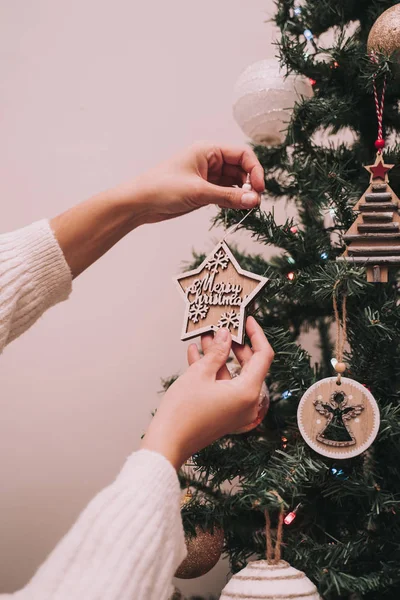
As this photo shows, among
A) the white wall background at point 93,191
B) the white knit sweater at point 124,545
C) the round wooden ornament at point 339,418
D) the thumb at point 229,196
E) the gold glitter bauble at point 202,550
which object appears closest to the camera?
the white knit sweater at point 124,545

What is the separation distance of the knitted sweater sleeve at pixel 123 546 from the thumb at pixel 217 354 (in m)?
0.14

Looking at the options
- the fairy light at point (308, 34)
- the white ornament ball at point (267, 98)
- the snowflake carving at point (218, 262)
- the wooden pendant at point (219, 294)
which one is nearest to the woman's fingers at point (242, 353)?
the wooden pendant at point (219, 294)

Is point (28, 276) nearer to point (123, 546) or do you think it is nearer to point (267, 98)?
point (123, 546)

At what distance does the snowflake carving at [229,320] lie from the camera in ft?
2.38

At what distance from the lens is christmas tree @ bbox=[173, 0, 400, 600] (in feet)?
2.98

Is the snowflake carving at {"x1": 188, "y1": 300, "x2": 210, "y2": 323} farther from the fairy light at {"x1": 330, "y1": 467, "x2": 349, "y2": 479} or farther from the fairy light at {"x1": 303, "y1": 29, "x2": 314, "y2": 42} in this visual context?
the fairy light at {"x1": 303, "y1": 29, "x2": 314, "y2": 42}

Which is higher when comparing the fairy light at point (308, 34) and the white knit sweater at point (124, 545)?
the fairy light at point (308, 34)

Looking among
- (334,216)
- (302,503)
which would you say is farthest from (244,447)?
(334,216)

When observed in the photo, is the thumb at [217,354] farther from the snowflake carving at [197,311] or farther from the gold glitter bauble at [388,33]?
the gold glitter bauble at [388,33]

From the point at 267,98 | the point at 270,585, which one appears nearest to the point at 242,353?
the point at 270,585

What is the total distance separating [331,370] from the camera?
1.15 metres

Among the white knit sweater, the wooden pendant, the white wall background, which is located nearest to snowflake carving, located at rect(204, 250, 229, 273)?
the wooden pendant

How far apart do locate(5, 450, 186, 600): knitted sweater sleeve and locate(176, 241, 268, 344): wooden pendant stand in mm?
299

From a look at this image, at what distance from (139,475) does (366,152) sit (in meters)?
0.87
